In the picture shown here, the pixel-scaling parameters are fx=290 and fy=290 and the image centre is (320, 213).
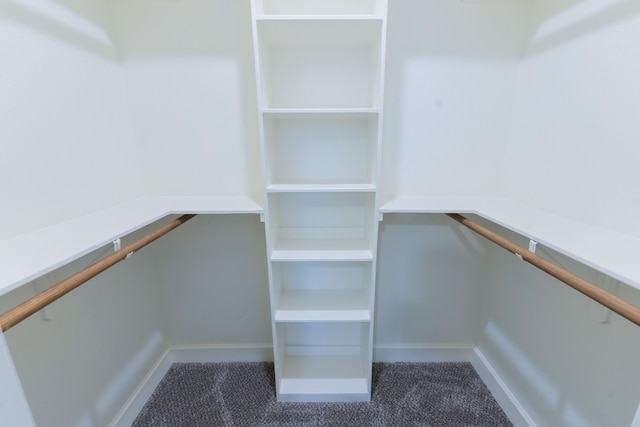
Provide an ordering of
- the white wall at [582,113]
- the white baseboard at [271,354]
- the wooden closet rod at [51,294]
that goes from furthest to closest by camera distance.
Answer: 1. the white baseboard at [271,354]
2. the white wall at [582,113]
3. the wooden closet rod at [51,294]

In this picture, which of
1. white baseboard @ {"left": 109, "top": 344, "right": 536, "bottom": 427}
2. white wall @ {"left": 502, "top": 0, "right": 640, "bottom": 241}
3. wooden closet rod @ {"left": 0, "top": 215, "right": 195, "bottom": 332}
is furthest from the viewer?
white baseboard @ {"left": 109, "top": 344, "right": 536, "bottom": 427}

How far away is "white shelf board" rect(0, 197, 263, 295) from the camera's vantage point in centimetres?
76

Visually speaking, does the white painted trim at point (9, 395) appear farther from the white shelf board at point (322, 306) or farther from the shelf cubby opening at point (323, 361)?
the shelf cubby opening at point (323, 361)

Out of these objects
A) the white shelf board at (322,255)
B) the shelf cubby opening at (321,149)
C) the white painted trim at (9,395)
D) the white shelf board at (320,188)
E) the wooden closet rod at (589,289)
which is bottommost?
the white shelf board at (322,255)

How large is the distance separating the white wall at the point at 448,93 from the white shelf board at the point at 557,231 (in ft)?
0.49

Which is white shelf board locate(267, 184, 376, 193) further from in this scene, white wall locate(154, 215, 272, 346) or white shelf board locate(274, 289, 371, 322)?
white shelf board locate(274, 289, 371, 322)

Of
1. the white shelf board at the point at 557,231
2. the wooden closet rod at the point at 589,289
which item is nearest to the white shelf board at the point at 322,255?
the white shelf board at the point at 557,231

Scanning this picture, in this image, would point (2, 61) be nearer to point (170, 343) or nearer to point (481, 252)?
point (170, 343)

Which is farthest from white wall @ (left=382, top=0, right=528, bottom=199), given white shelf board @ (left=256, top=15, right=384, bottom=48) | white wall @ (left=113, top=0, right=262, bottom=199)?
white wall @ (left=113, top=0, right=262, bottom=199)

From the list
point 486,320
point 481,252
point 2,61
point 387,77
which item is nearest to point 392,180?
point 387,77

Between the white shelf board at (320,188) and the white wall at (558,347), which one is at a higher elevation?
the white shelf board at (320,188)

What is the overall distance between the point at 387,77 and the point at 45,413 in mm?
2048

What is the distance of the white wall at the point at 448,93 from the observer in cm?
144

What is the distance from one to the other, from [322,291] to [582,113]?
4.84ft
